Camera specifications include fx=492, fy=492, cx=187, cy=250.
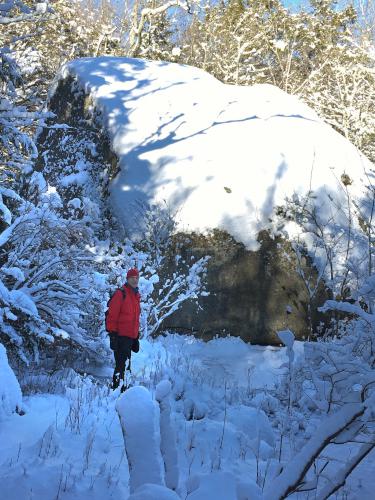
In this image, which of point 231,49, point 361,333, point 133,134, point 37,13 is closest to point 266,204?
point 133,134

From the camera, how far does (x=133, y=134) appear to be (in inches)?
519

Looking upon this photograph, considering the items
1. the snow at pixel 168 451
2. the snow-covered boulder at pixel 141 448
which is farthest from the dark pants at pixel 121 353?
the snow-covered boulder at pixel 141 448

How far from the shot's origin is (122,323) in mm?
6465

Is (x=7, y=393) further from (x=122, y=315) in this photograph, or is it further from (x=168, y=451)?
(x=168, y=451)

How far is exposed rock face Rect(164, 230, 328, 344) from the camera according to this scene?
10156 millimetres

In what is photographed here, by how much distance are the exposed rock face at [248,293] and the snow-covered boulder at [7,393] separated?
19.8ft

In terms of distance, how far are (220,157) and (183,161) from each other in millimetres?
939

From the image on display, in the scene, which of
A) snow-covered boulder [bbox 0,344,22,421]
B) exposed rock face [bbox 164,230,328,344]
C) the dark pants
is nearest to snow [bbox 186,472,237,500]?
snow-covered boulder [bbox 0,344,22,421]

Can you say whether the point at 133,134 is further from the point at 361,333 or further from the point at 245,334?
the point at 361,333

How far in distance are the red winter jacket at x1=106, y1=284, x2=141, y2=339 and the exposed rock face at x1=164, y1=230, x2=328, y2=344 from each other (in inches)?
147

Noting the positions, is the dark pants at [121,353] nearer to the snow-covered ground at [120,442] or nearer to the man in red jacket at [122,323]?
the man in red jacket at [122,323]

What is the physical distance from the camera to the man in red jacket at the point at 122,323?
21.0 ft

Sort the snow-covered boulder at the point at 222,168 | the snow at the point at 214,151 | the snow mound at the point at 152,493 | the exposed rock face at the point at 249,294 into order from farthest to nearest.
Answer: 1. the snow at the point at 214,151
2. the snow-covered boulder at the point at 222,168
3. the exposed rock face at the point at 249,294
4. the snow mound at the point at 152,493

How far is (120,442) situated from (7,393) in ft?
3.53
